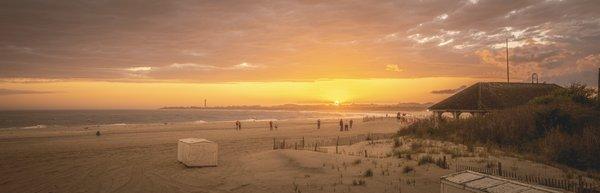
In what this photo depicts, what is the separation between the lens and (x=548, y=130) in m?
19.8

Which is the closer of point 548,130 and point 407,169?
point 407,169

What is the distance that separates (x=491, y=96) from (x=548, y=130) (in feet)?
26.4

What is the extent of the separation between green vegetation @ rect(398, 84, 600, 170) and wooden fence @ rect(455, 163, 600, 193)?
299 centimetres

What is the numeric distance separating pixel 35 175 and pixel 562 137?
24445mm

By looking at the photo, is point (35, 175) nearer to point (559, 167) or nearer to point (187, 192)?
point (187, 192)

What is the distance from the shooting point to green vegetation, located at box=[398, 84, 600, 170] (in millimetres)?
16406

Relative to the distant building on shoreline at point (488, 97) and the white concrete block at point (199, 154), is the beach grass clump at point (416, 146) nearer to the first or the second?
the distant building on shoreline at point (488, 97)

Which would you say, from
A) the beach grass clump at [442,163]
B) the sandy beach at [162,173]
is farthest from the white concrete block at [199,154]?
the beach grass clump at [442,163]

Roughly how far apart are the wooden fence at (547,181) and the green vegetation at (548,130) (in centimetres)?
299

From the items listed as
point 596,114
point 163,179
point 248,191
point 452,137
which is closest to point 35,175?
point 163,179

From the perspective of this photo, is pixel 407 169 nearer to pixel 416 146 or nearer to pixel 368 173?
pixel 368 173

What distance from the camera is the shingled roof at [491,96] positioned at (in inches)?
1058

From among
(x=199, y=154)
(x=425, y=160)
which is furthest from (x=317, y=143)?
(x=425, y=160)

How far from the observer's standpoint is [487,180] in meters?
8.72
